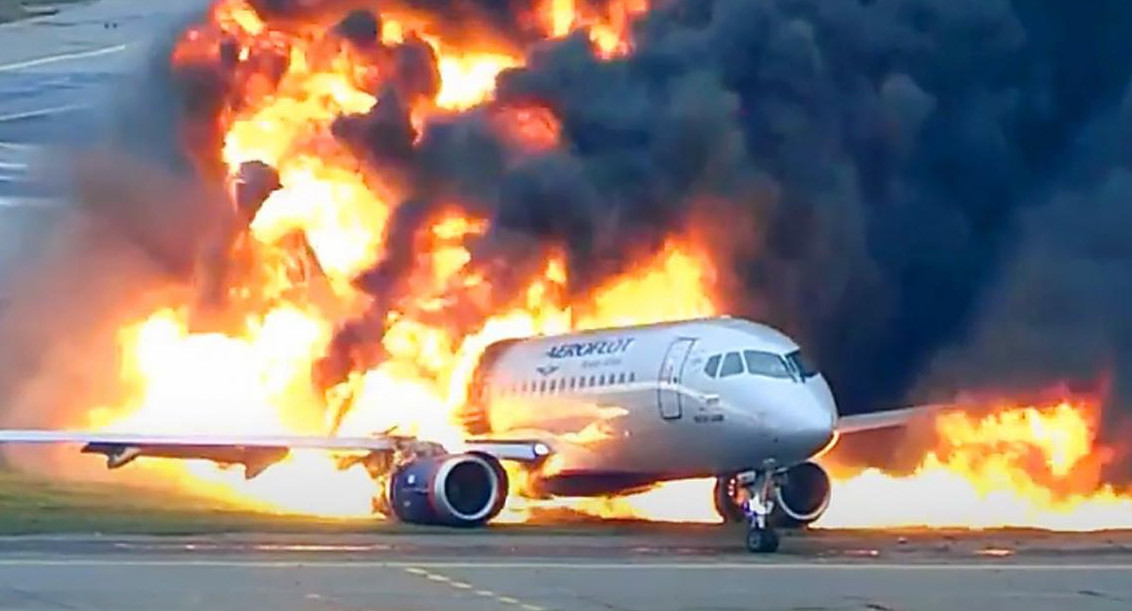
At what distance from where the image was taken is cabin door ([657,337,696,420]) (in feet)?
140

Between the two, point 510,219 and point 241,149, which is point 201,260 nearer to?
point 241,149

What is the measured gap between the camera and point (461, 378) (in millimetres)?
49406

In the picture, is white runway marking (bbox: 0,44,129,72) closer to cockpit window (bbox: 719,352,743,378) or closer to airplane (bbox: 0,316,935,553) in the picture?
airplane (bbox: 0,316,935,553)

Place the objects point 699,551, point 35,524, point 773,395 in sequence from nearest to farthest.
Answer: point 699,551, point 773,395, point 35,524

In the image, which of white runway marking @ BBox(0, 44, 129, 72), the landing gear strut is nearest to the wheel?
the landing gear strut

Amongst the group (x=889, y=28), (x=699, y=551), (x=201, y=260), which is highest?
(x=889, y=28)

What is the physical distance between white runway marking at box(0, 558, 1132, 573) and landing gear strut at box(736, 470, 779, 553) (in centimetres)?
400

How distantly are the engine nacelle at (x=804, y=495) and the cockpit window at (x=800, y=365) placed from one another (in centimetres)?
415

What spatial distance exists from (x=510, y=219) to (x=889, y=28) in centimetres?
823

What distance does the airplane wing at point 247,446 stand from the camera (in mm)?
44906

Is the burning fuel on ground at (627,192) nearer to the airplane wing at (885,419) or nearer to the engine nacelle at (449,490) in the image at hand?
the airplane wing at (885,419)

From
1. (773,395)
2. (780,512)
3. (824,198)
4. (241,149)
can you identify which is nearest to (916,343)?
(824,198)

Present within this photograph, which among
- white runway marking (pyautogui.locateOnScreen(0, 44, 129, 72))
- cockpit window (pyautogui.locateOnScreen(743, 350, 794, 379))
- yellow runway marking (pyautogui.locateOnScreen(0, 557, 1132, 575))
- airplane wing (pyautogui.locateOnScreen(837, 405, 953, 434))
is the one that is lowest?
yellow runway marking (pyautogui.locateOnScreen(0, 557, 1132, 575))

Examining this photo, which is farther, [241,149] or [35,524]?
[241,149]
